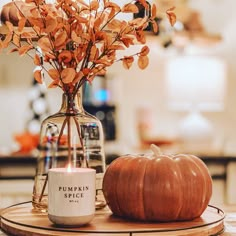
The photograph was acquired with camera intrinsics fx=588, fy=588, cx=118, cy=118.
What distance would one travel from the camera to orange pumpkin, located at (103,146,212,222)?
1.16 metres

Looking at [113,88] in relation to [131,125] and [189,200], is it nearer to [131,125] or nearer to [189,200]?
[131,125]

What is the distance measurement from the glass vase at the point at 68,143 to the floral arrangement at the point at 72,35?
61 mm

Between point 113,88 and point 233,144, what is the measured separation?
99 cm

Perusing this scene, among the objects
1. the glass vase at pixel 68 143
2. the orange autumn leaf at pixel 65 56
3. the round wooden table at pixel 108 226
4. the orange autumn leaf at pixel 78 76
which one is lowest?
the round wooden table at pixel 108 226

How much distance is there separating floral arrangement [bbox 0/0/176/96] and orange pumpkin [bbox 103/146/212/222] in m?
0.21

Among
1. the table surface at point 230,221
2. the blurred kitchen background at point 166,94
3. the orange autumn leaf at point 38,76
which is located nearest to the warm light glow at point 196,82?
the blurred kitchen background at point 166,94

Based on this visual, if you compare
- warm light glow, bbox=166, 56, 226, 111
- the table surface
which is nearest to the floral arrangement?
the table surface

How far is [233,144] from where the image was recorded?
436 cm

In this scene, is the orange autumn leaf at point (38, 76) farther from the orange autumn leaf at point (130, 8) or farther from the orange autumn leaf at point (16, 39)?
the orange autumn leaf at point (130, 8)

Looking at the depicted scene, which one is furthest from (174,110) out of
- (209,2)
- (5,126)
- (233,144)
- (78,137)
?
(78,137)

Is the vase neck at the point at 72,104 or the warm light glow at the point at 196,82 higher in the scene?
the warm light glow at the point at 196,82

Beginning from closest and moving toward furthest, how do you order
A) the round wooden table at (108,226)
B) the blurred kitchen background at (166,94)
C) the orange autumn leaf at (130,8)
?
the round wooden table at (108,226), the orange autumn leaf at (130,8), the blurred kitchen background at (166,94)

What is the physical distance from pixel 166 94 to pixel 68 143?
3.15 m

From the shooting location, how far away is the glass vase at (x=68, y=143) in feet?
4.23
